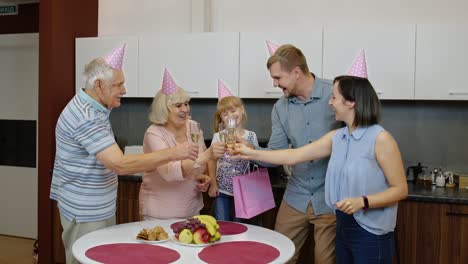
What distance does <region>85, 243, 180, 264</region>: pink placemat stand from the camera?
6.57 ft

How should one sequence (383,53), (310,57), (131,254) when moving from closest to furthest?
1. (131,254)
2. (383,53)
3. (310,57)

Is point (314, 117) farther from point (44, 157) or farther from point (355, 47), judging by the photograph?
point (44, 157)

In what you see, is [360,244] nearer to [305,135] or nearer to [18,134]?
[305,135]

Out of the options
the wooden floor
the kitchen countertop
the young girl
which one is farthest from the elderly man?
the wooden floor

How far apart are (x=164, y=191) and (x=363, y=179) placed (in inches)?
43.9

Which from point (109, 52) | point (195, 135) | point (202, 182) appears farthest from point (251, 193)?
point (109, 52)

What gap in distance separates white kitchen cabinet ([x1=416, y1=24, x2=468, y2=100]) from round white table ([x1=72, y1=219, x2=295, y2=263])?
5.80 ft

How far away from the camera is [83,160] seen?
2482 millimetres

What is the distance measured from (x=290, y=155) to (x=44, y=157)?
257 cm

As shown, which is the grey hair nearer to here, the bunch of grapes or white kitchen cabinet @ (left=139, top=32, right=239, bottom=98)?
the bunch of grapes

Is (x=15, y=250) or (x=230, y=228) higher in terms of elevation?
(x=230, y=228)

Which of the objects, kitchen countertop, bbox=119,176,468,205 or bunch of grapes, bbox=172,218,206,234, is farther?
kitchen countertop, bbox=119,176,468,205

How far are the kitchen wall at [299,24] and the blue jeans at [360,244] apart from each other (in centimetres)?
172

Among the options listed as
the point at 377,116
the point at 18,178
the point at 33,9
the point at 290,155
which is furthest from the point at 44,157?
the point at 377,116
